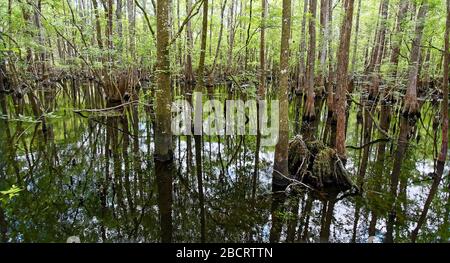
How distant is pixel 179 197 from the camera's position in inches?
263

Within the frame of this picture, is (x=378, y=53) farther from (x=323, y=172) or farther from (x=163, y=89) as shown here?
(x=163, y=89)

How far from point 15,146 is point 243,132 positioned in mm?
7726

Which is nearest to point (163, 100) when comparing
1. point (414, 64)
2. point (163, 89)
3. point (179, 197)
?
point (163, 89)

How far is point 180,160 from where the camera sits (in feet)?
29.6

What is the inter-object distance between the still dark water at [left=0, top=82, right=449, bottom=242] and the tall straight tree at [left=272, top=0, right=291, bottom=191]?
421 millimetres

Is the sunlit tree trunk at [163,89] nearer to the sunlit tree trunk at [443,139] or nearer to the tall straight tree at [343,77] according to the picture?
the tall straight tree at [343,77]

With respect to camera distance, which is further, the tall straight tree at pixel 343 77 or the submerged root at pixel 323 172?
the tall straight tree at pixel 343 77

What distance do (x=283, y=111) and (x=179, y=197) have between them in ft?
9.34

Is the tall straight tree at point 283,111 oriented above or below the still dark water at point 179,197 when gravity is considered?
above

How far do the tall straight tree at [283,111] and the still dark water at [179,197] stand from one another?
42 cm

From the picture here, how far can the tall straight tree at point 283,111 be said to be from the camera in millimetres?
6348

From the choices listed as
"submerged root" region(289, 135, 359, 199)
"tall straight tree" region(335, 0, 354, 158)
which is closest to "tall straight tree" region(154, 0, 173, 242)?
"submerged root" region(289, 135, 359, 199)

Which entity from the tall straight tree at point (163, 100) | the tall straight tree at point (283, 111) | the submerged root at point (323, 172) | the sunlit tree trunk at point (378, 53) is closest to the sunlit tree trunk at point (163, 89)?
the tall straight tree at point (163, 100)

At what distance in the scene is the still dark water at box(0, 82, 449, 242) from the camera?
536 cm
